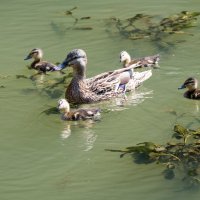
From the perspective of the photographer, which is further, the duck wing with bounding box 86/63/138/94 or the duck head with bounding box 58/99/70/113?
the duck wing with bounding box 86/63/138/94

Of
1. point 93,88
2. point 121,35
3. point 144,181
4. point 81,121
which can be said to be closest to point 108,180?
point 144,181

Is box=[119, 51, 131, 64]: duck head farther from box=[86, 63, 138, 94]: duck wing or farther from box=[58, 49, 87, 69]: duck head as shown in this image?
box=[58, 49, 87, 69]: duck head

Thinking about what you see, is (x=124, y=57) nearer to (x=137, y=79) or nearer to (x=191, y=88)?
A: (x=137, y=79)

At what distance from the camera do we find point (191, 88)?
8.63m

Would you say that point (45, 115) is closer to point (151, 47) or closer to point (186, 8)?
point (151, 47)

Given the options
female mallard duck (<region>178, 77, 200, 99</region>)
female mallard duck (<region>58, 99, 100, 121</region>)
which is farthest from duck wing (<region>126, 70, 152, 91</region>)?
female mallard duck (<region>58, 99, 100, 121</region>)

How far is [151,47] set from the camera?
33.6ft

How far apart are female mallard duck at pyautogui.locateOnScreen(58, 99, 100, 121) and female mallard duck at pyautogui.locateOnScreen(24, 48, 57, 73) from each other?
4.51 ft

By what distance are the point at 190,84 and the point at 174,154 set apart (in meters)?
1.76

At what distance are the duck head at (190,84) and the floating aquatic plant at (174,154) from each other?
1.27 m

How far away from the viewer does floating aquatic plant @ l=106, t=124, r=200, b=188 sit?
683 cm

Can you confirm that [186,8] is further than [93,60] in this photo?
Yes

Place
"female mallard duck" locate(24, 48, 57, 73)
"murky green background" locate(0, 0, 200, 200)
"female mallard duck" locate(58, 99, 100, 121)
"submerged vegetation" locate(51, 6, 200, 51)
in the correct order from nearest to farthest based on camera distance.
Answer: "murky green background" locate(0, 0, 200, 200), "female mallard duck" locate(58, 99, 100, 121), "female mallard duck" locate(24, 48, 57, 73), "submerged vegetation" locate(51, 6, 200, 51)

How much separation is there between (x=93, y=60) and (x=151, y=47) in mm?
902
